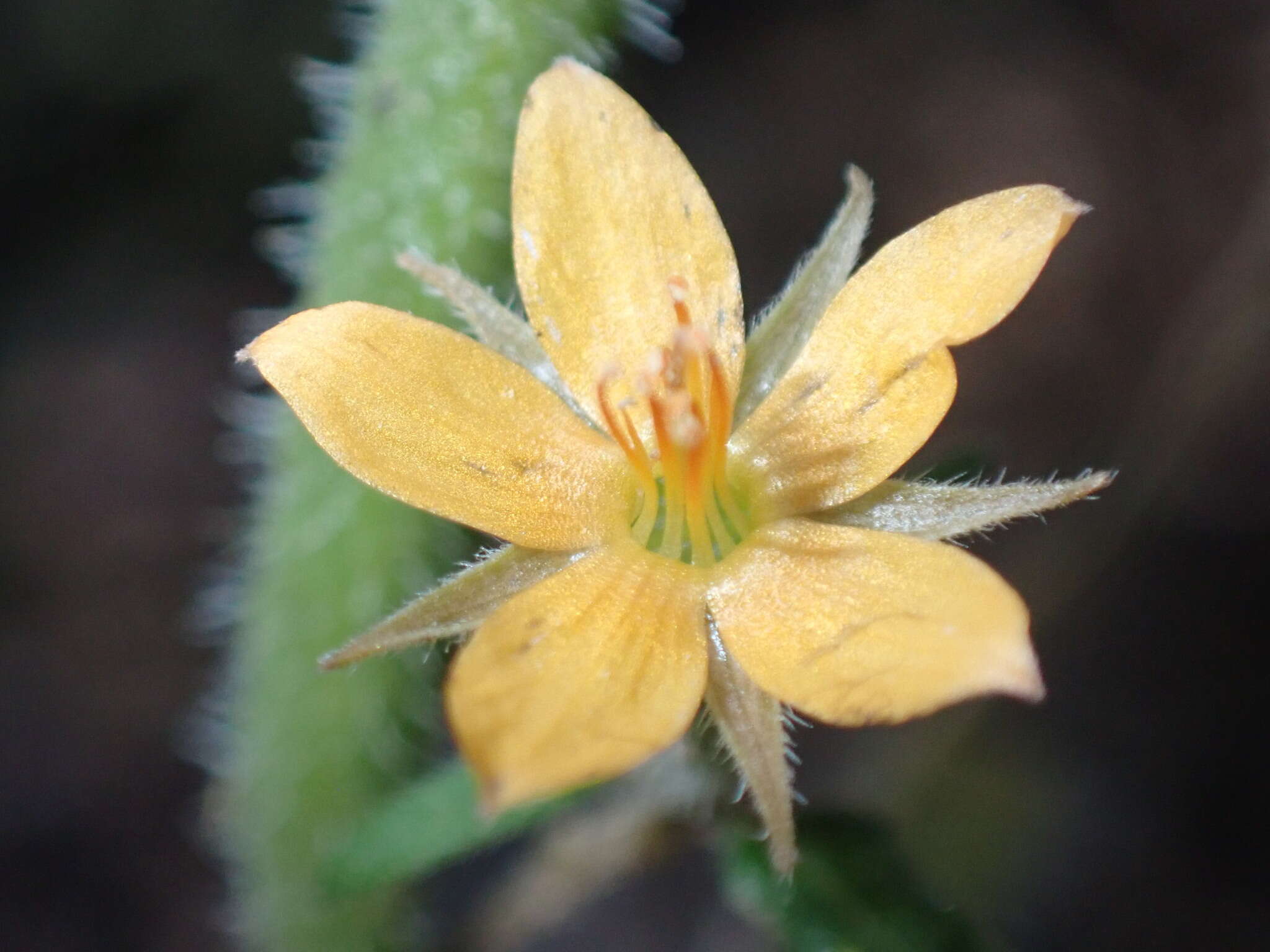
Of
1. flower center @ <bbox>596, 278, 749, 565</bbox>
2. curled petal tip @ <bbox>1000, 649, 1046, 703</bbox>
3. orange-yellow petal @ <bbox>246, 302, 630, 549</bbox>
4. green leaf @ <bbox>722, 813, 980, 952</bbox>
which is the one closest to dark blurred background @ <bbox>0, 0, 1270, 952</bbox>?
green leaf @ <bbox>722, 813, 980, 952</bbox>

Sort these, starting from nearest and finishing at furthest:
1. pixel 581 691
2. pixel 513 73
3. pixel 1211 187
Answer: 1. pixel 581 691
2. pixel 513 73
3. pixel 1211 187

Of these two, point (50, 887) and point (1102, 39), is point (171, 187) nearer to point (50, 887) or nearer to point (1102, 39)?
point (50, 887)

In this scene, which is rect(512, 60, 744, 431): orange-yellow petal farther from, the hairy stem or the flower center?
the hairy stem

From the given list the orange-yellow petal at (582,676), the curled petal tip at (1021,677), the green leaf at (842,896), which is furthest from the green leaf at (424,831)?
the curled petal tip at (1021,677)

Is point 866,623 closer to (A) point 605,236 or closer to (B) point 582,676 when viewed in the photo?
(B) point 582,676

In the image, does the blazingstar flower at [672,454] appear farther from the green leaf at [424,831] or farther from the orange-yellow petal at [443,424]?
the green leaf at [424,831]

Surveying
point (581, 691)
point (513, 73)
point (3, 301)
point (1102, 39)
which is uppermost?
point (1102, 39)

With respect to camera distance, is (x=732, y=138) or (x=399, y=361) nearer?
(x=399, y=361)

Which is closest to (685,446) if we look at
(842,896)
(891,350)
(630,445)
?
(630,445)

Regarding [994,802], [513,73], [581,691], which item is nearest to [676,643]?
[581,691]
